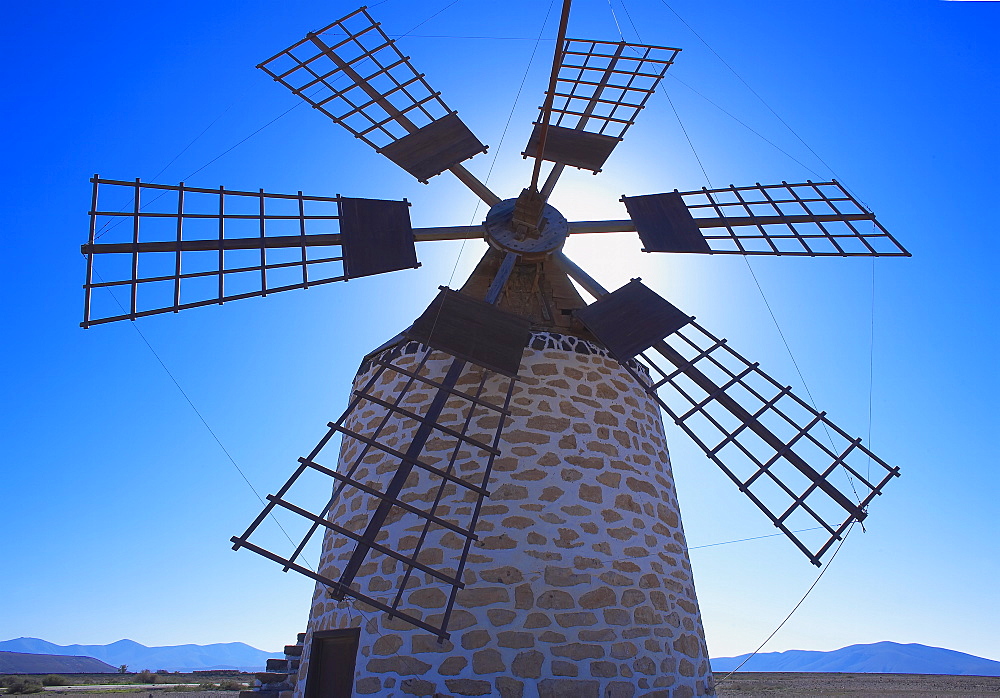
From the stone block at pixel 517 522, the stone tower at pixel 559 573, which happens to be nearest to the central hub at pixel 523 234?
the stone tower at pixel 559 573

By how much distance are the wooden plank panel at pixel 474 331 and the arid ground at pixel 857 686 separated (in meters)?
14.3

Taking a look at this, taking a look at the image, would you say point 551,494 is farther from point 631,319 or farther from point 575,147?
point 575,147

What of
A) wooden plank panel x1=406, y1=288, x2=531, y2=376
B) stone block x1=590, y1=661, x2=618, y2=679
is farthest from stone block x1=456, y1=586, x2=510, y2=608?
wooden plank panel x1=406, y1=288, x2=531, y2=376

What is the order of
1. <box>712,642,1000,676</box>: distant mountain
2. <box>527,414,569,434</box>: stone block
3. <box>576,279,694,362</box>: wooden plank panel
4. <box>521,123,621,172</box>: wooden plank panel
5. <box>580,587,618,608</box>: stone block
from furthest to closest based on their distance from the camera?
1. <box>712,642,1000,676</box>: distant mountain
2. <box>521,123,621,172</box>: wooden plank panel
3. <box>576,279,694,362</box>: wooden plank panel
4. <box>527,414,569,434</box>: stone block
5. <box>580,587,618,608</box>: stone block

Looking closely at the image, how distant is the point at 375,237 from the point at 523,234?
56.3 inches

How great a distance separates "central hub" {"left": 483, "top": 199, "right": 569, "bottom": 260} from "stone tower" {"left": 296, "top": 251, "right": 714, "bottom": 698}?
974mm

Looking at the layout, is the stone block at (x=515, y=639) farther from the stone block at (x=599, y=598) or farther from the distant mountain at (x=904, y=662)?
the distant mountain at (x=904, y=662)

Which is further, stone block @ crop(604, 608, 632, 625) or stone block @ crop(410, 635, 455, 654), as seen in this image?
stone block @ crop(604, 608, 632, 625)

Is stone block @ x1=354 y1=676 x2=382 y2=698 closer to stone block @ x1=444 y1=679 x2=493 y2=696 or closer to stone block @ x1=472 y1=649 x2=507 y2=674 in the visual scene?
stone block @ x1=444 y1=679 x2=493 y2=696

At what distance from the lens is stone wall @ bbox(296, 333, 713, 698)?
4.13 m

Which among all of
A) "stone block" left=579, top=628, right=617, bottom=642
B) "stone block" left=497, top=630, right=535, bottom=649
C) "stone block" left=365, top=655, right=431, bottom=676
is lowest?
"stone block" left=365, top=655, right=431, bottom=676

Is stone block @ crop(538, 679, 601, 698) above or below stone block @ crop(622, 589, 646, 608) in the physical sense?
below

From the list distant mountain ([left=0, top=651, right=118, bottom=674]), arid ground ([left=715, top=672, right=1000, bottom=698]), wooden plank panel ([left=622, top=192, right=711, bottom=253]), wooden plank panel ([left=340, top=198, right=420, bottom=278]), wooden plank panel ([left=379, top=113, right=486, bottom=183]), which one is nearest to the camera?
wooden plank panel ([left=340, top=198, right=420, bottom=278])

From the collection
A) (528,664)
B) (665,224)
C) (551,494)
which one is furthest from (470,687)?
(665,224)
